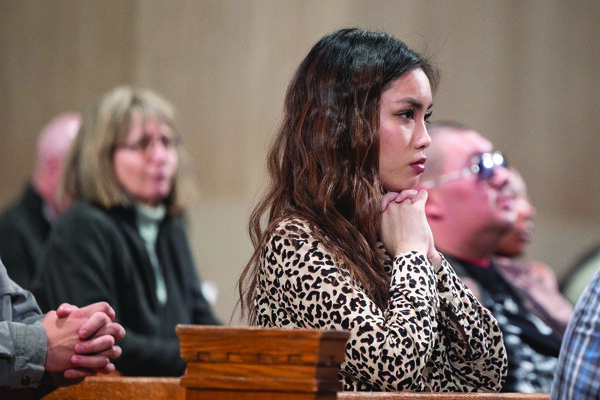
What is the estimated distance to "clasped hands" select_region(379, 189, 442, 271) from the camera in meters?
2.45

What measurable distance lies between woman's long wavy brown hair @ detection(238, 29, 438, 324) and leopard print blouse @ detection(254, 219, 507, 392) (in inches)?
2.8

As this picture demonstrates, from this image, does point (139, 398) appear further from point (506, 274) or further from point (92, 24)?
point (92, 24)

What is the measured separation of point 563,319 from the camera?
189 inches

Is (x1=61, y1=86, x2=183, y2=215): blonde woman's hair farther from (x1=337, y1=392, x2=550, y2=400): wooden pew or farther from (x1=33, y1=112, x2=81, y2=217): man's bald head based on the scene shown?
(x1=337, y1=392, x2=550, y2=400): wooden pew

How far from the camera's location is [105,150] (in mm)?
4898

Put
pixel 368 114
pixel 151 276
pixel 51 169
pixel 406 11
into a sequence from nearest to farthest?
pixel 368 114, pixel 151 276, pixel 51 169, pixel 406 11

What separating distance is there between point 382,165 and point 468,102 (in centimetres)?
468

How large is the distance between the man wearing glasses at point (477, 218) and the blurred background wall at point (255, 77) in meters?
2.34

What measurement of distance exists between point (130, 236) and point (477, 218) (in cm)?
144

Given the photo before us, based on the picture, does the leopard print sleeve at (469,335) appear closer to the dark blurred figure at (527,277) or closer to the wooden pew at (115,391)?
the wooden pew at (115,391)

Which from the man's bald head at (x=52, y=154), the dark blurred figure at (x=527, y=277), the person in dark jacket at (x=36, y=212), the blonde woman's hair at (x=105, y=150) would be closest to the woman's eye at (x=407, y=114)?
the dark blurred figure at (x=527, y=277)

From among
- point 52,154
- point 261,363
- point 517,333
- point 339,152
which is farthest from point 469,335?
point 52,154

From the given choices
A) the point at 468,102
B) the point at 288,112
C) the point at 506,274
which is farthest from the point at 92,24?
the point at 288,112

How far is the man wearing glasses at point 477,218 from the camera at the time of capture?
14.0 ft
